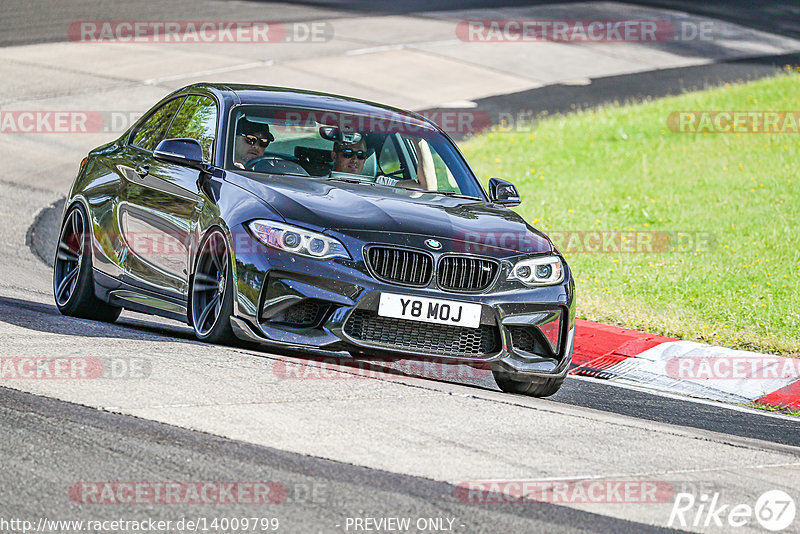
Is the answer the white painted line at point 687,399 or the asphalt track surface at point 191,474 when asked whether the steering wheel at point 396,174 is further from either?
the asphalt track surface at point 191,474

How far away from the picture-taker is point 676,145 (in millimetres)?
19578

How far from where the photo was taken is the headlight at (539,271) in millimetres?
7195

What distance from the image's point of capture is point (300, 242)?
22.5 ft

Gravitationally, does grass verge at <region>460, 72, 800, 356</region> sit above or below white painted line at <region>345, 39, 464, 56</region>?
below

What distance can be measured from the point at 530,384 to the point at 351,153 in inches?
72.2

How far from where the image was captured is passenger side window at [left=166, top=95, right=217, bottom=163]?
8.09 meters

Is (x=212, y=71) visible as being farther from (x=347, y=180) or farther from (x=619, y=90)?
(x=347, y=180)

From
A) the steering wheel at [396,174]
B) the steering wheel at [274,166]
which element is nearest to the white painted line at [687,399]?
the steering wheel at [396,174]

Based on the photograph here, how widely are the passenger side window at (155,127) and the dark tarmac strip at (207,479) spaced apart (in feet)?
11.9

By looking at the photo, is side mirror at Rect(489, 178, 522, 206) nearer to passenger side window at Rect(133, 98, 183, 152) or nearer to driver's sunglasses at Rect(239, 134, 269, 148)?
driver's sunglasses at Rect(239, 134, 269, 148)

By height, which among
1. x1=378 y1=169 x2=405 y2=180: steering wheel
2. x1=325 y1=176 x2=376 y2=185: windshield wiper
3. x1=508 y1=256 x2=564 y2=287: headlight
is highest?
x1=325 y1=176 x2=376 y2=185: windshield wiper

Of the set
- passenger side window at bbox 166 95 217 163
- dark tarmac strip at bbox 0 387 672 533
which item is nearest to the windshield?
passenger side window at bbox 166 95 217 163

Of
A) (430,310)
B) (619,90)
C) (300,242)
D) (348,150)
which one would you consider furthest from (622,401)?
(619,90)

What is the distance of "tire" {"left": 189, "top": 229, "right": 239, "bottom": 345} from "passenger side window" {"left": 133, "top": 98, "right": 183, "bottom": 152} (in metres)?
1.62
